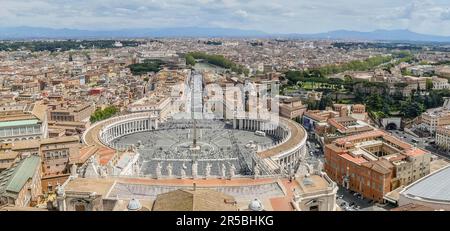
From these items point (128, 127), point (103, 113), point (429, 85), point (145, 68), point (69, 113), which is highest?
point (145, 68)

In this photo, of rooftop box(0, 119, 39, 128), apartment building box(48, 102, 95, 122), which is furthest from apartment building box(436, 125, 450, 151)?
rooftop box(0, 119, 39, 128)

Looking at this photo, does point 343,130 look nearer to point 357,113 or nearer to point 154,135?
point 357,113

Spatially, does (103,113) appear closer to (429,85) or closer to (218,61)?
(429,85)

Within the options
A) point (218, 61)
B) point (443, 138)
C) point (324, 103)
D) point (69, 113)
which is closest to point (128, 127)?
point (69, 113)

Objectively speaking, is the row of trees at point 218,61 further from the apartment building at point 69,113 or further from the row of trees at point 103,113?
the apartment building at point 69,113
